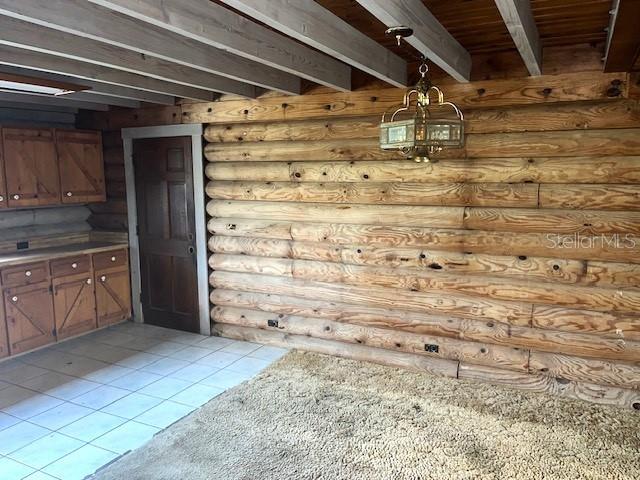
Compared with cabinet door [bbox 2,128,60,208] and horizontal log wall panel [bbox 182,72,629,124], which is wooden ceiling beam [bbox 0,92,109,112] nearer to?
cabinet door [bbox 2,128,60,208]

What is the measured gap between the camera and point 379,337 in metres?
4.20

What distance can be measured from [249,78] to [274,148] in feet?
3.50

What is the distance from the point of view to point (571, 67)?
324 centimetres

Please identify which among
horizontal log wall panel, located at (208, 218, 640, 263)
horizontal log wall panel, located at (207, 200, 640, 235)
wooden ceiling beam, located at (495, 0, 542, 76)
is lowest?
horizontal log wall panel, located at (208, 218, 640, 263)

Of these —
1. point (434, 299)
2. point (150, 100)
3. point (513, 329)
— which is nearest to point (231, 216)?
point (150, 100)

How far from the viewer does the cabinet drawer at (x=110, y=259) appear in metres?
5.09

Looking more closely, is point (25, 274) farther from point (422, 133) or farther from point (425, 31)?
point (425, 31)

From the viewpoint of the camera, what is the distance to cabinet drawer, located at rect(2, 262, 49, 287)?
4.27m

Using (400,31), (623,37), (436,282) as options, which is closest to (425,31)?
(400,31)

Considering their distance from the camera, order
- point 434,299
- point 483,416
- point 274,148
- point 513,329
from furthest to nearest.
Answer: point 274,148 < point 434,299 < point 513,329 < point 483,416

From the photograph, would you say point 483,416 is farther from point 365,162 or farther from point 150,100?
point 150,100

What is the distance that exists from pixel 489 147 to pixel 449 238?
764 mm

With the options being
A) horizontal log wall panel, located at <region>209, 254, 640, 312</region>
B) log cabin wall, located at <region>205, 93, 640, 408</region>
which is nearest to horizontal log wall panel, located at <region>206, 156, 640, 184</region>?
log cabin wall, located at <region>205, 93, 640, 408</region>

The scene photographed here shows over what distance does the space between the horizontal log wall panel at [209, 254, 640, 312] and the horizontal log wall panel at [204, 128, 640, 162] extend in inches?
37.9
